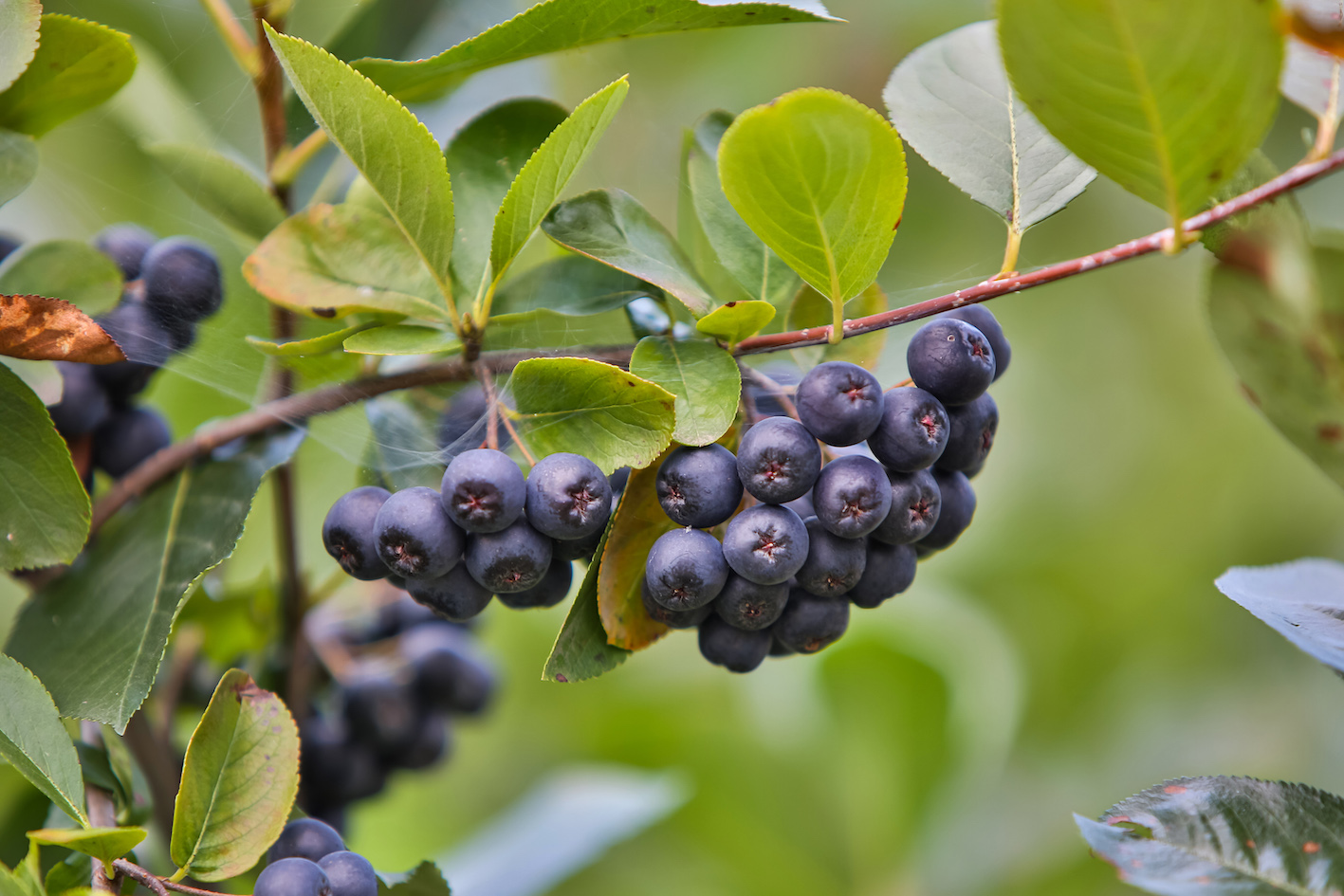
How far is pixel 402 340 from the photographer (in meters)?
0.90

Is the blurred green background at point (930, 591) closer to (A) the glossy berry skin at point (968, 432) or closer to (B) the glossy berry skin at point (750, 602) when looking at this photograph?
(A) the glossy berry skin at point (968, 432)

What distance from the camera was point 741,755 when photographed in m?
2.21

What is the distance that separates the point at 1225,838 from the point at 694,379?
56 centimetres

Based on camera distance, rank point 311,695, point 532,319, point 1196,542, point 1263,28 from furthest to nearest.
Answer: point 1196,542 → point 311,695 → point 532,319 → point 1263,28

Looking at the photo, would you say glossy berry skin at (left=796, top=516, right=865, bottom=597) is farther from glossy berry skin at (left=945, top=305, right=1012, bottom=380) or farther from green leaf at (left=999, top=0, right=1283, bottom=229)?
green leaf at (left=999, top=0, right=1283, bottom=229)

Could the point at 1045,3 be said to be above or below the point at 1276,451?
above

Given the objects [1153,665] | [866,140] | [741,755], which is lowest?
[741,755]

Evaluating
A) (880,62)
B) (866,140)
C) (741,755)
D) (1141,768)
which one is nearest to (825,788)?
(741,755)

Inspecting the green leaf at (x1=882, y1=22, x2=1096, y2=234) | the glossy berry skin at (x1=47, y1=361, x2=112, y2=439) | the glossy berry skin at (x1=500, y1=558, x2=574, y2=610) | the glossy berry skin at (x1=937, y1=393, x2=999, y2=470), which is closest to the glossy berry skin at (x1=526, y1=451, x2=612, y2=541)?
A: the glossy berry skin at (x1=500, y1=558, x2=574, y2=610)

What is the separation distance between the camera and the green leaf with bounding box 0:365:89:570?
0.92 m

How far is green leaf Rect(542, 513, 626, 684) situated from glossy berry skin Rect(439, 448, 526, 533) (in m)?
0.09

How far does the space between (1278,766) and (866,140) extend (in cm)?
229

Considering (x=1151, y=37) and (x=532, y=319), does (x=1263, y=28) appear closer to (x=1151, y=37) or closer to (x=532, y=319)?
(x=1151, y=37)

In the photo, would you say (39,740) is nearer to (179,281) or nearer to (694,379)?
(179,281)
